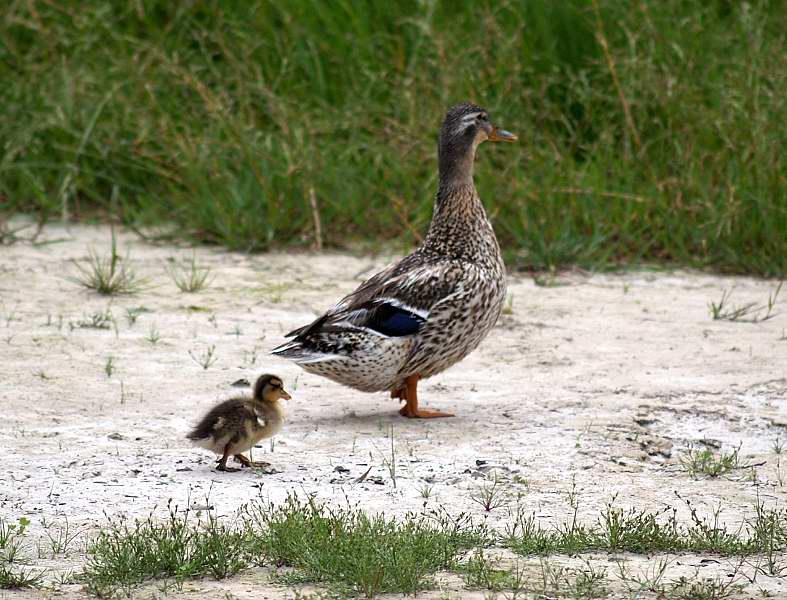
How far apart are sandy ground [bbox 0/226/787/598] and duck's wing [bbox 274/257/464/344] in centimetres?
45

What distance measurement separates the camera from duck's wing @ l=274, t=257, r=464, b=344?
686 cm

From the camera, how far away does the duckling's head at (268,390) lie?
20.8 ft

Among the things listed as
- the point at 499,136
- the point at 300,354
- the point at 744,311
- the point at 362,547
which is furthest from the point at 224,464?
the point at 744,311

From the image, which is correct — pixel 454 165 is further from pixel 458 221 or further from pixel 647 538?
pixel 647 538

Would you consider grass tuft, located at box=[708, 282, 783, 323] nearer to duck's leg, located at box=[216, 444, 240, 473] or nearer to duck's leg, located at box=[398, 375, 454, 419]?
duck's leg, located at box=[398, 375, 454, 419]

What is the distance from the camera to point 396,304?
Result: 6910 mm

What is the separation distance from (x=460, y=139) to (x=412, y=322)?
3.95 feet

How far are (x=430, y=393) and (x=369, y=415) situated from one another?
568mm

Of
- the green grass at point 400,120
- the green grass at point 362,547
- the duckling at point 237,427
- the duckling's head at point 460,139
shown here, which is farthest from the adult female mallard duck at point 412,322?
the green grass at point 400,120

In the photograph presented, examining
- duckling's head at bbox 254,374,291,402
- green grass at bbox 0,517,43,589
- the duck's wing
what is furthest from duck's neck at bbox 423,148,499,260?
green grass at bbox 0,517,43,589

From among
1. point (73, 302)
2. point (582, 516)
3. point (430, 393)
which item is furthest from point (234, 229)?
point (582, 516)

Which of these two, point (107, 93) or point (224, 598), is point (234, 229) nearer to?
point (107, 93)

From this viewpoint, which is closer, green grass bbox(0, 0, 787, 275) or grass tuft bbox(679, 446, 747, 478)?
grass tuft bbox(679, 446, 747, 478)

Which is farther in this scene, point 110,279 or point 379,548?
point 110,279
